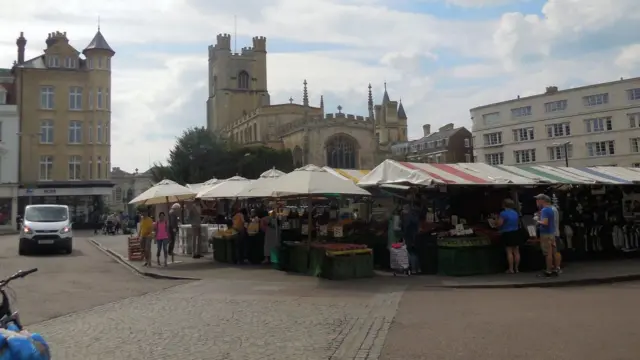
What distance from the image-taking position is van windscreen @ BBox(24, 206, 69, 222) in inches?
849

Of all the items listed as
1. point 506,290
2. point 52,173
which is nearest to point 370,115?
point 52,173

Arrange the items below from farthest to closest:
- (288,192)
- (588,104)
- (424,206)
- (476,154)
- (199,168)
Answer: (476,154) → (588,104) → (199,168) → (424,206) → (288,192)

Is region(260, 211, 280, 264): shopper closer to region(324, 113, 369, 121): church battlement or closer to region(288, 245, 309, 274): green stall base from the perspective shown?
region(288, 245, 309, 274): green stall base

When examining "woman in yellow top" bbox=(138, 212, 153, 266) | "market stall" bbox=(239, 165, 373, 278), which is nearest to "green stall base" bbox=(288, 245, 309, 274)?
"market stall" bbox=(239, 165, 373, 278)

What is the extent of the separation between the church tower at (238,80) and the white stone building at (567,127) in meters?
41.8

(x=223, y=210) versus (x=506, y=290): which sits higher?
(x=223, y=210)

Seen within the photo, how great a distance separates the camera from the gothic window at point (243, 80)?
97875 millimetres

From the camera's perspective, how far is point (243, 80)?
98.4 meters

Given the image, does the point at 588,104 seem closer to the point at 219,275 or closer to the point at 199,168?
the point at 199,168

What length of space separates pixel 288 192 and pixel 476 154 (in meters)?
67.2

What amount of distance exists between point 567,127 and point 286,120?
137 ft

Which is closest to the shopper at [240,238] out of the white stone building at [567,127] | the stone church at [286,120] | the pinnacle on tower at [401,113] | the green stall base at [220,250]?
the green stall base at [220,250]

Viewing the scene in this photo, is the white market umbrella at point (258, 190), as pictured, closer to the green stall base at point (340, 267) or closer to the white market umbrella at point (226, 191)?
the white market umbrella at point (226, 191)

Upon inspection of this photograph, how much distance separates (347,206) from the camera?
27.6 meters
